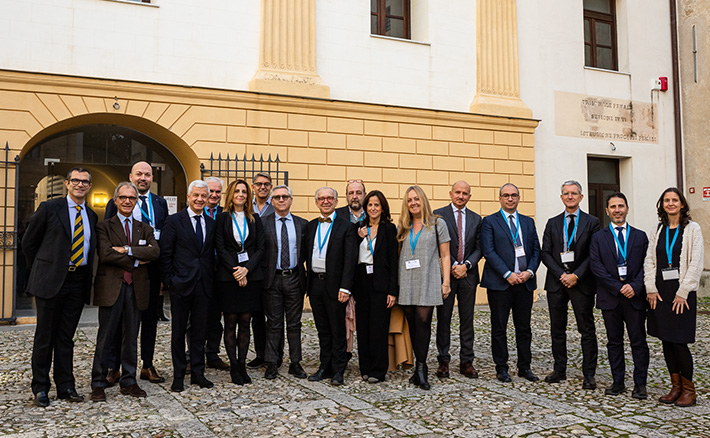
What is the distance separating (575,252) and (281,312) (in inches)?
104

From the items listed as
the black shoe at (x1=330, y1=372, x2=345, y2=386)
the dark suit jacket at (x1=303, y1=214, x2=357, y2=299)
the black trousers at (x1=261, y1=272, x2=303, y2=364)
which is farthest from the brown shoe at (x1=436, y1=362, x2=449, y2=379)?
the black trousers at (x1=261, y1=272, x2=303, y2=364)

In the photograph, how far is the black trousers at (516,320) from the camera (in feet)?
18.6

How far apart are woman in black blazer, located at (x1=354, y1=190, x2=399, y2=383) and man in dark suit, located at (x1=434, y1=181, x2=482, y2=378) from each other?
57 cm

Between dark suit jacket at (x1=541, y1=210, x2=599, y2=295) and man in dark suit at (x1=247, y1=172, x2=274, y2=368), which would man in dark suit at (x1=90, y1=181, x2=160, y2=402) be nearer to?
man in dark suit at (x1=247, y1=172, x2=274, y2=368)

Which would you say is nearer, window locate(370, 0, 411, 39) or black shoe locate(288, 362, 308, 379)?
black shoe locate(288, 362, 308, 379)

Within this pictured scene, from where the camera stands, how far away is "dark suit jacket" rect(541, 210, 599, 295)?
214 inches

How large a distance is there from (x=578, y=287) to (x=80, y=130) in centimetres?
804

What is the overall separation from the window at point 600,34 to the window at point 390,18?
4060 millimetres

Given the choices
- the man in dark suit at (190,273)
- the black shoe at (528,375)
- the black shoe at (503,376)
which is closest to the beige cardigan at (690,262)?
the black shoe at (528,375)

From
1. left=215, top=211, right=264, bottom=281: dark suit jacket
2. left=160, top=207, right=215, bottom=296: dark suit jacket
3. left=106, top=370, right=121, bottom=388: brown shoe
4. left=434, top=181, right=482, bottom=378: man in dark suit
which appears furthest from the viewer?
left=434, top=181, right=482, bottom=378: man in dark suit

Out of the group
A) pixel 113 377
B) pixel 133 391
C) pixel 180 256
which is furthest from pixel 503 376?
pixel 113 377

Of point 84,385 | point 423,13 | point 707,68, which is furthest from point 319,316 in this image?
point 707,68

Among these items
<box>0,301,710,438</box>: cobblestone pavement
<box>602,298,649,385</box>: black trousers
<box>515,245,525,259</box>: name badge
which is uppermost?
<box>515,245,525,259</box>: name badge

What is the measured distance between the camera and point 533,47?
1239cm
